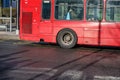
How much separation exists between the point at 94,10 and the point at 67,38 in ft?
6.21

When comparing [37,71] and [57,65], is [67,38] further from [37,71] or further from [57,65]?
[37,71]

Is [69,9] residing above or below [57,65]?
above

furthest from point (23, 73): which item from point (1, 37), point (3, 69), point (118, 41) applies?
point (1, 37)

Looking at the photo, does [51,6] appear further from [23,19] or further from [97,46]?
[97,46]

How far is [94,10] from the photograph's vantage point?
707 inches

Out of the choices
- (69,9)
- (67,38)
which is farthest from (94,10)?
(67,38)

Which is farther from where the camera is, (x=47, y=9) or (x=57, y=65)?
(x=47, y=9)

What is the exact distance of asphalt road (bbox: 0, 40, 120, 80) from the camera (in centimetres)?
1065

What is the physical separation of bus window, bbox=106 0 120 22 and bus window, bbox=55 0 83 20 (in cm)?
130

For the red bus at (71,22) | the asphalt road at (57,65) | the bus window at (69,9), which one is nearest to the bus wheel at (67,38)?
the red bus at (71,22)

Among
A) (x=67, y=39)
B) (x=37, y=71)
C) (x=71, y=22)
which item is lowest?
(x=37, y=71)

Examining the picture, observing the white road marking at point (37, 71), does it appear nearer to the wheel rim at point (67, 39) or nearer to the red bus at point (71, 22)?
the red bus at point (71, 22)

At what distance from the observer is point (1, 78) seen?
33.4 feet

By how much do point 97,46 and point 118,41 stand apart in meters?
1.84
